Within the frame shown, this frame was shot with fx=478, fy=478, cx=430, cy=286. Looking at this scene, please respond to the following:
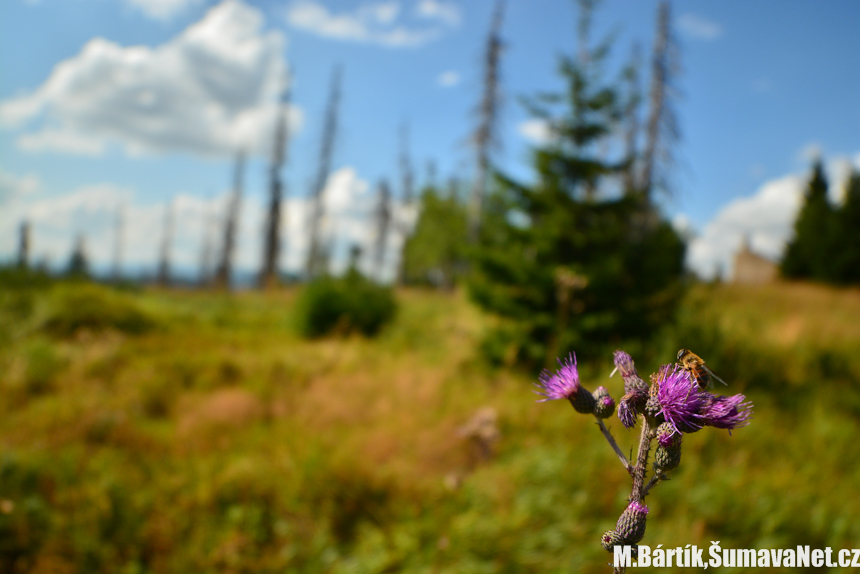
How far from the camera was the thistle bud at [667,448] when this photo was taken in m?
0.60

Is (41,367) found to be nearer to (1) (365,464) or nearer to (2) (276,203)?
(1) (365,464)

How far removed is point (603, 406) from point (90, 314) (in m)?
11.6

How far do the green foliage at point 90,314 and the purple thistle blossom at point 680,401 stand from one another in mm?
11077

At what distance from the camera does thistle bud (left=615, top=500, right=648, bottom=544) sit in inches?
20.9

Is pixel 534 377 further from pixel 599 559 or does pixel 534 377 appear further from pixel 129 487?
pixel 129 487

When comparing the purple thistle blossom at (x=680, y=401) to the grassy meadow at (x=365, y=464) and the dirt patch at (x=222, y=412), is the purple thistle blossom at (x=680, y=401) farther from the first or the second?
the dirt patch at (x=222, y=412)

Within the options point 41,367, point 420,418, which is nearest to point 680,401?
point 420,418

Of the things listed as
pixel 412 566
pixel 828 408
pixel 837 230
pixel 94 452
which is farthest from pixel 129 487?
pixel 837 230

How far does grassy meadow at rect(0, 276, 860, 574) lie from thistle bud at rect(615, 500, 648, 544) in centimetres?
202

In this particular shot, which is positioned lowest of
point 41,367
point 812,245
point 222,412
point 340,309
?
point 222,412

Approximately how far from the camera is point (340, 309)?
11133 mm

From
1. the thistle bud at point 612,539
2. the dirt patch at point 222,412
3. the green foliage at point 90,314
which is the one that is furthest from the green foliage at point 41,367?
the thistle bud at point 612,539

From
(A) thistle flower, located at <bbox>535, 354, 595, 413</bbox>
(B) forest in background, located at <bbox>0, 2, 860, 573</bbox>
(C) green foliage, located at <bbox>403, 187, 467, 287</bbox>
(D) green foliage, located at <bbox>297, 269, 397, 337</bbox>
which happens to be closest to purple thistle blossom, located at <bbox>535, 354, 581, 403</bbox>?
(A) thistle flower, located at <bbox>535, 354, 595, 413</bbox>

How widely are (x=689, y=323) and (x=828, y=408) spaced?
8.15ft
